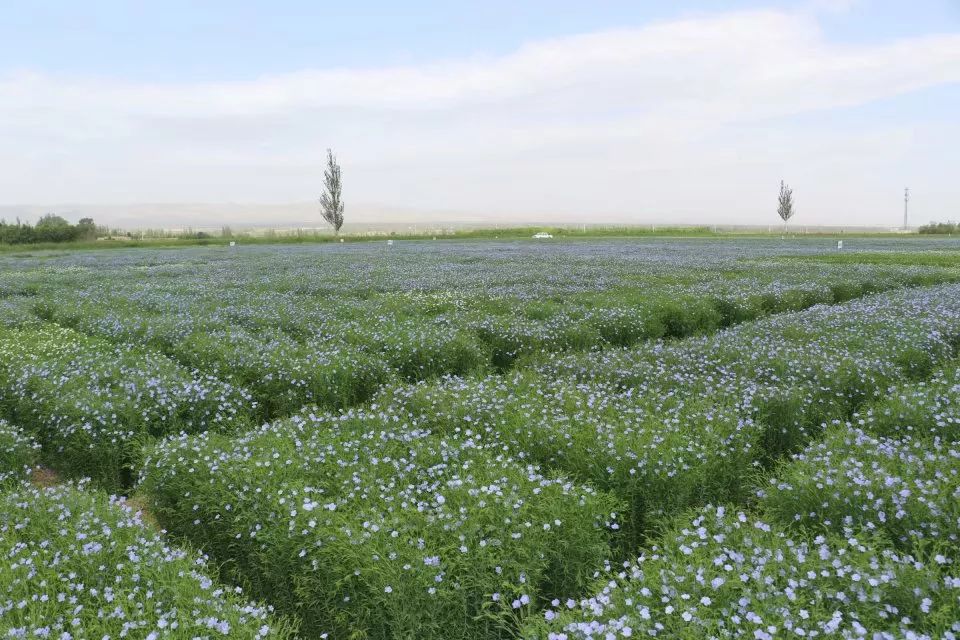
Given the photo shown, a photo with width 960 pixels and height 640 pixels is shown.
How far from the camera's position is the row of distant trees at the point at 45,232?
238 ft

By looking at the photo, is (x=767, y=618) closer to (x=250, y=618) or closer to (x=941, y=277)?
(x=250, y=618)

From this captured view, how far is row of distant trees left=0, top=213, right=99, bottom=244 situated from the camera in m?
72.5

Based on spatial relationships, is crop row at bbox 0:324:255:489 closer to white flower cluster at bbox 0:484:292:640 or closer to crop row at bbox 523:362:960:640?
white flower cluster at bbox 0:484:292:640

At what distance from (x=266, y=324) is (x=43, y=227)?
77844 mm

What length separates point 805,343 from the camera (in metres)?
11.2

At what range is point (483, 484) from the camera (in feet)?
18.1

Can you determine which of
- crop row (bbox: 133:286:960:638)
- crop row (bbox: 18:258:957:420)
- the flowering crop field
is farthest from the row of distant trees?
crop row (bbox: 133:286:960:638)

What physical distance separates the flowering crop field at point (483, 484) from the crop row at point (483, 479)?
32 mm

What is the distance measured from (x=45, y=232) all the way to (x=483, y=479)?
285 feet

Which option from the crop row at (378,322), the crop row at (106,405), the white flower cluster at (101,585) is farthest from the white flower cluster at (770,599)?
the crop row at (378,322)

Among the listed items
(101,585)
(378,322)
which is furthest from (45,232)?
(101,585)

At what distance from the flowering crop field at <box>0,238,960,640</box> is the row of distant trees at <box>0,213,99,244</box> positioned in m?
73.9

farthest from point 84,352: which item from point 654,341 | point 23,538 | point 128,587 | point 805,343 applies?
point 805,343

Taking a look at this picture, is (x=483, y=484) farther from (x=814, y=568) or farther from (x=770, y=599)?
(x=814, y=568)
